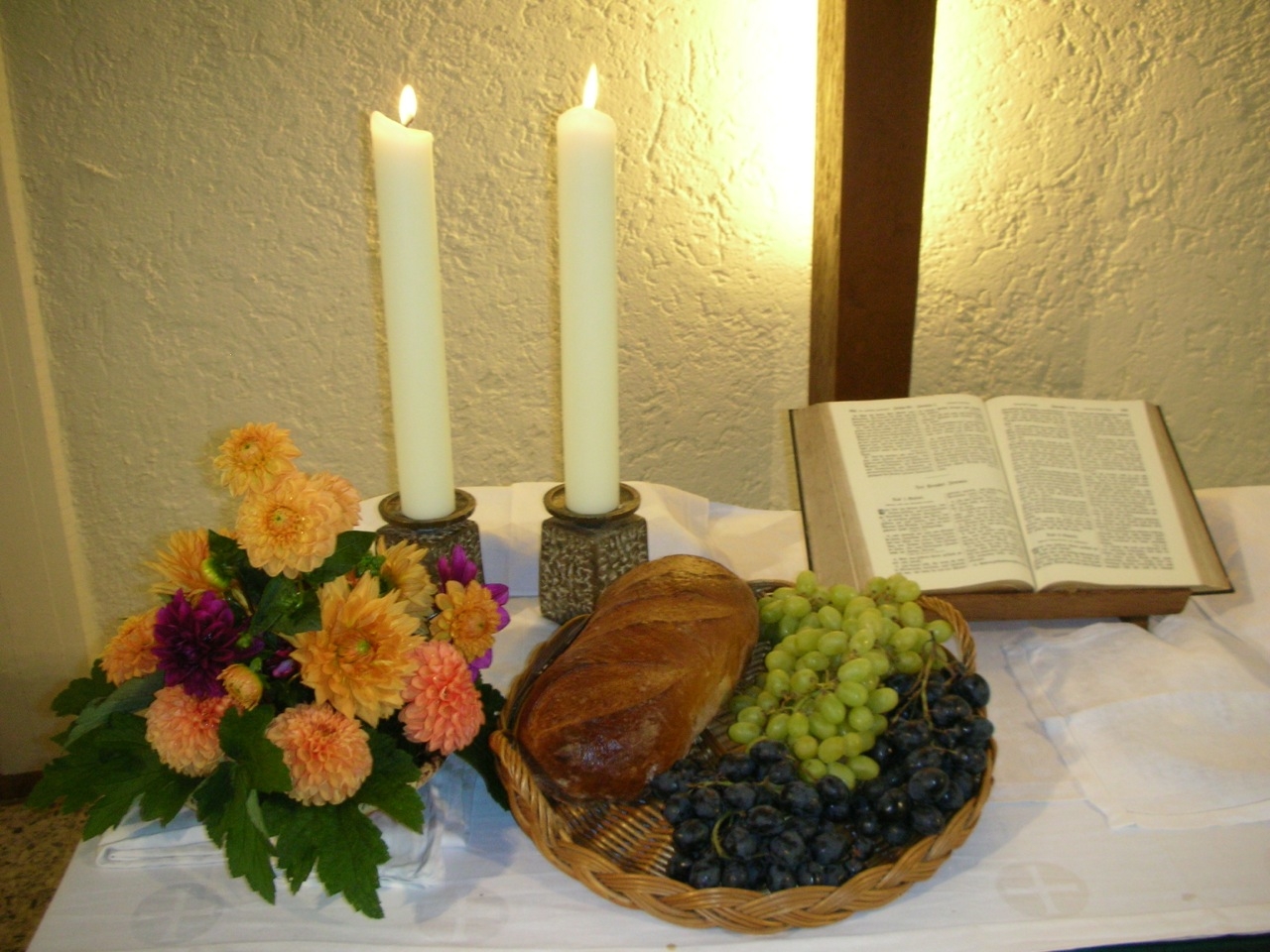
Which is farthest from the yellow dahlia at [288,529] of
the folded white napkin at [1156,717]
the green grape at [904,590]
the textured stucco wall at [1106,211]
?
the textured stucco wall at [1106,211]

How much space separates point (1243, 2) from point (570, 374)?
45.7 inches

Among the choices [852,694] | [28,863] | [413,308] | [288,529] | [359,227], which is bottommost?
[28,863]

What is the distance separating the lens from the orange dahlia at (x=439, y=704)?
556 mm

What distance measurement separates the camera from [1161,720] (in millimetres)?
713

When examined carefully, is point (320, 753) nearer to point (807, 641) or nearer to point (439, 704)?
point (439, 704)

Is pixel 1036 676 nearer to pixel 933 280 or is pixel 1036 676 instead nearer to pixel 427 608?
pixel 427 608

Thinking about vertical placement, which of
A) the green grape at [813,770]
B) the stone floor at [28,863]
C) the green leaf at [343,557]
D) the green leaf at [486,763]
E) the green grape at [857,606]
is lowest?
the stone floor at [28,863]

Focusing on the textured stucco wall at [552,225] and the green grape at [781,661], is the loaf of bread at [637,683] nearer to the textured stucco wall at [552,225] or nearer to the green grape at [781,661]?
the green grape at [781,661]

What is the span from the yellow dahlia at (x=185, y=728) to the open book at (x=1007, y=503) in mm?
571

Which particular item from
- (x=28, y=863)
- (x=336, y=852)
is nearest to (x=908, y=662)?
(x=336, y=852)

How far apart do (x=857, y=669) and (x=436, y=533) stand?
381mm

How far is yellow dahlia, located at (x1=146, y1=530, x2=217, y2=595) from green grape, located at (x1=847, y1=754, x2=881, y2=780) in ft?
1.40

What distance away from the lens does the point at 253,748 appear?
20.4 inches

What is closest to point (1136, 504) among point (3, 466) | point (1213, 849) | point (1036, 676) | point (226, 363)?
point (1036, 676)
